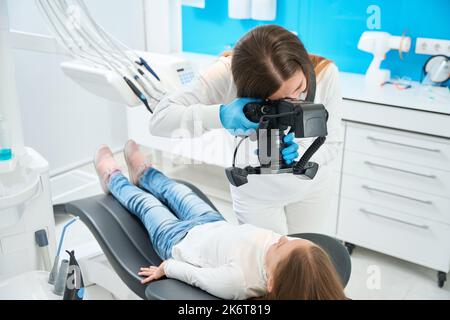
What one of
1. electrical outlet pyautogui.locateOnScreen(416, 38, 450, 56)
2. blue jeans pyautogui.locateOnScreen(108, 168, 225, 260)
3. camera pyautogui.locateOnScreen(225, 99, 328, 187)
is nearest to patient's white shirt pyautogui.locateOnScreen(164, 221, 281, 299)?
Result: blue jeans pyautogui.locateOnScreen(108, 168, 225, 260)

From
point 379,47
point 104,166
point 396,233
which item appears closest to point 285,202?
point 104,166

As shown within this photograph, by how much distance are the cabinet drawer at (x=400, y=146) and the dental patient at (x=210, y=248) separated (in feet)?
2.87

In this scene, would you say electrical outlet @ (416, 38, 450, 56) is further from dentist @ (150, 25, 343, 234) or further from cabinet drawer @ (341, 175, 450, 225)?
dentist @ (150, 25, 343, 234)

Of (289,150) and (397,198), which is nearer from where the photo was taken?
(289,150)

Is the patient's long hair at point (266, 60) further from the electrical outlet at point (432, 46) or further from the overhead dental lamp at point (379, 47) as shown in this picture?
the electrical outlet at point (432, 46)

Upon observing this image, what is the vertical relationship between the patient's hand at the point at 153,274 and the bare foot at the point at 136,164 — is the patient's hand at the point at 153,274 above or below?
below

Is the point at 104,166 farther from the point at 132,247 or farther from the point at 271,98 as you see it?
the point at 271,98

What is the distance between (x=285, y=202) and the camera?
1.72 m

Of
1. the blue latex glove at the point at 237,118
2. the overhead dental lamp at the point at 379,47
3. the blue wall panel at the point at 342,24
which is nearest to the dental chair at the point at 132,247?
the blue latex glove at the point at 237,118

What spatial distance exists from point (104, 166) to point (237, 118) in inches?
38.2

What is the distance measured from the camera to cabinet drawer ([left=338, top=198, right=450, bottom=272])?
233 cm

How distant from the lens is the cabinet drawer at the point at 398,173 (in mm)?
2264

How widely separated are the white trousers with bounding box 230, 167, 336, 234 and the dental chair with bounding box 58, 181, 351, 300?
0.39ft
